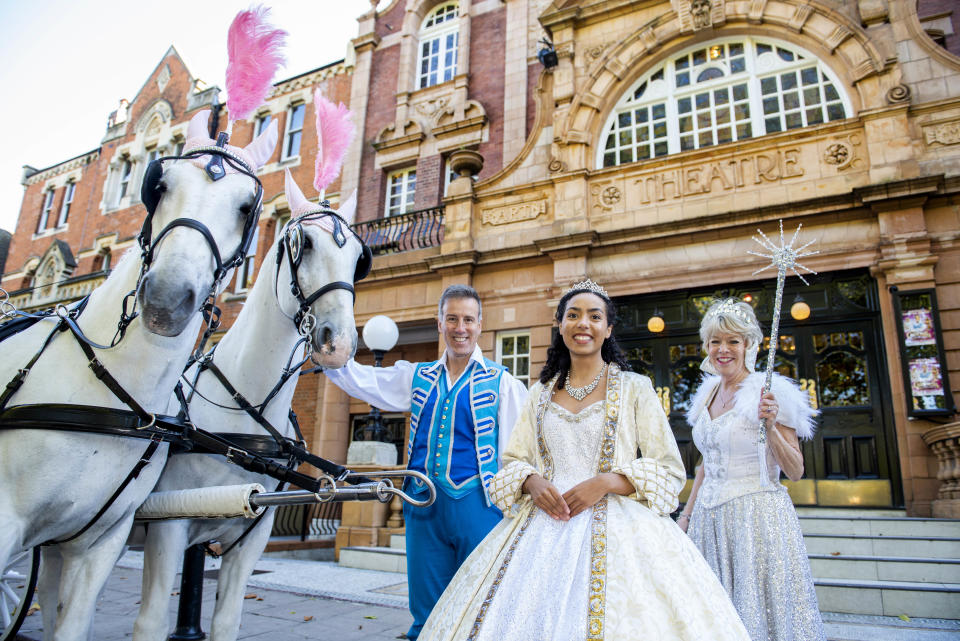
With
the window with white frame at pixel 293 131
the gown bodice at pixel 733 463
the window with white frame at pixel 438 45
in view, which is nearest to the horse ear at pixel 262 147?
the gown bodice at pixel 733 463

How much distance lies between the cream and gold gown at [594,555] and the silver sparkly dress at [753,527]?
112cm

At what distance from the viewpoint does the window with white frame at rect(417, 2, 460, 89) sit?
15.6m

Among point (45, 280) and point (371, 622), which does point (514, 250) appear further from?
point (45, 280)

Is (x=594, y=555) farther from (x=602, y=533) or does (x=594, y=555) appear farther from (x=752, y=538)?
(x=752, y=538)

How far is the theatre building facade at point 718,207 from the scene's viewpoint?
7.99m

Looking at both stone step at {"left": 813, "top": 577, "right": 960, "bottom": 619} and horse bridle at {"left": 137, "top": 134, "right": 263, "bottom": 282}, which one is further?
stone step at {"left": 813, "top": 577, "right": 960, "bottom": 619}

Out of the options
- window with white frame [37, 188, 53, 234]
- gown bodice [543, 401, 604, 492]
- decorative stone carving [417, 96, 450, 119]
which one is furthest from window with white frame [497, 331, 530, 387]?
window with white frame [37, 188, 53, 234]

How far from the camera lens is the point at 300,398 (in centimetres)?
1490

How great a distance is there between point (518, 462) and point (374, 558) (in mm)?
5973

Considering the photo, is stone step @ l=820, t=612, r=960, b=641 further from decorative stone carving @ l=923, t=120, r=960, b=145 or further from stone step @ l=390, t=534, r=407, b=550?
decorative stone carving @ l=923, t=120, r=960, b=145

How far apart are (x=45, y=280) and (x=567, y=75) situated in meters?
22.4

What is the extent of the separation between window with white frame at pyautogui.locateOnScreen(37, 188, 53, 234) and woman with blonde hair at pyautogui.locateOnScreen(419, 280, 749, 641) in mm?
28961

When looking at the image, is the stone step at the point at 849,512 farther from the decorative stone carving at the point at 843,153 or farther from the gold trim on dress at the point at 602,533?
the gold trim on dress at the point at 602,533

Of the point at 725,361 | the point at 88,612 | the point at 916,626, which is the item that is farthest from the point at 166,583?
the point at 916,626
